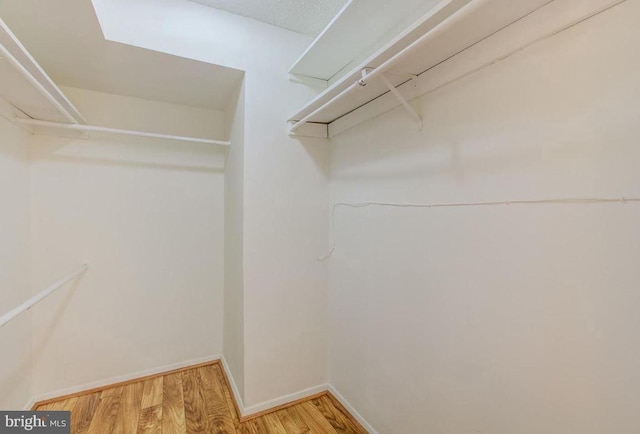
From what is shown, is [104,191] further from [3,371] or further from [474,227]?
[474,227]

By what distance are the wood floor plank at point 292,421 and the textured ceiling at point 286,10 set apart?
8.98ft

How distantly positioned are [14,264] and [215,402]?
5.26ft

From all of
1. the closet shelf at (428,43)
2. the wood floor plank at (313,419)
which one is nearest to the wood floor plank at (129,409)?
the wood floor plank at (313,419)

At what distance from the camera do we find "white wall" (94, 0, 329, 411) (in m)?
1.92

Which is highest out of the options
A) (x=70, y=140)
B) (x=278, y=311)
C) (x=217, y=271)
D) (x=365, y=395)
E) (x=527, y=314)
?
(x=70, y=140)

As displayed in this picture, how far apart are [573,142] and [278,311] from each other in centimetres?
187

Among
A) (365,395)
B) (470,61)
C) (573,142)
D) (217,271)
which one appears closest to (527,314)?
(573,142)

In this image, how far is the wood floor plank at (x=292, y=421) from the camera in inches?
72.9

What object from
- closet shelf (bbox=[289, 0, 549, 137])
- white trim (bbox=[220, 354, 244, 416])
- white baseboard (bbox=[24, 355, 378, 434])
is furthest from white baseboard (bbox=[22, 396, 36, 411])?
closet shelf (bbox=[289, 0, 549, 137])

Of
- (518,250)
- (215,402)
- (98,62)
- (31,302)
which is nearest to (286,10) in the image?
(98,62)

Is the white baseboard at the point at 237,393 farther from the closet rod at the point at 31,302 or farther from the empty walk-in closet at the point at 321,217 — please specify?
the closet rod at the point at 31,302

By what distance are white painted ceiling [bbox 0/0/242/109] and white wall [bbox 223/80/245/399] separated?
276 millimetres

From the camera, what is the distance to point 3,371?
5.51 ft

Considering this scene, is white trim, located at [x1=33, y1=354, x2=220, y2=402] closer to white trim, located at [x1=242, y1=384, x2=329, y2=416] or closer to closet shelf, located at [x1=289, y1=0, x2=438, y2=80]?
white trim, located at [x1=242, y1=384, x2=329, y2=416]
